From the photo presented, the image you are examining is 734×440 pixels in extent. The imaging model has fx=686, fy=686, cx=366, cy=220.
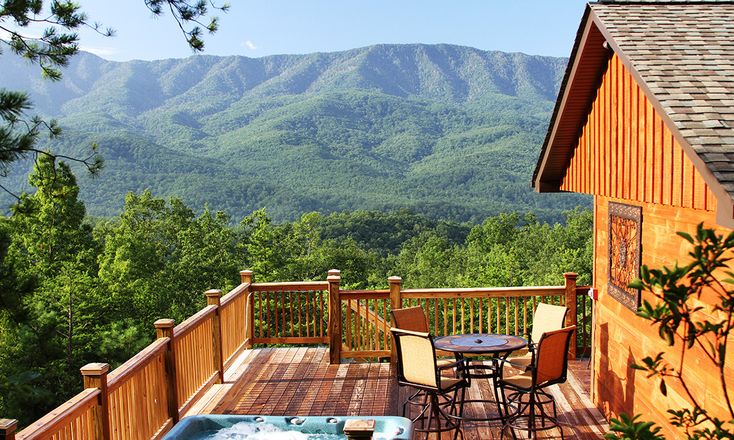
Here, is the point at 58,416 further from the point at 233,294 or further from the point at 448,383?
the point at 233,294

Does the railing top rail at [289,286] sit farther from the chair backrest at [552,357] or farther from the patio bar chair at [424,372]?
the chair backrest at [552,357]

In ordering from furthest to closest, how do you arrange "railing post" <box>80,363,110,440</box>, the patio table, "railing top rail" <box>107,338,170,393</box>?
the patio table
"railing top rail" <box>107,338,170,393</box>
"railing post" <box>80,363,110,440</box>

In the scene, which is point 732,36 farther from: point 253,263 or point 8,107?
point 253,263

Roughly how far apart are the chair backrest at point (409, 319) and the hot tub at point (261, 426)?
61.0 inches

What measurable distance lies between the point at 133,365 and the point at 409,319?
3138 mm

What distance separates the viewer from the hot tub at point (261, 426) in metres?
5.97

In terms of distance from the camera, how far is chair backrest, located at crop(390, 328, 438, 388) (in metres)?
6.23

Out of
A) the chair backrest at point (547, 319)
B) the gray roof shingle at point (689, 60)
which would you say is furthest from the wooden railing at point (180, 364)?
the gray roof shingle at point (689, 60)

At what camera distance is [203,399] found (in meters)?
7.57

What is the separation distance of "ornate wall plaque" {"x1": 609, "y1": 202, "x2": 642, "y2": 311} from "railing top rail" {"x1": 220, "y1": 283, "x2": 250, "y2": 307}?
173 inches

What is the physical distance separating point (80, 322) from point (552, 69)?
152537mm

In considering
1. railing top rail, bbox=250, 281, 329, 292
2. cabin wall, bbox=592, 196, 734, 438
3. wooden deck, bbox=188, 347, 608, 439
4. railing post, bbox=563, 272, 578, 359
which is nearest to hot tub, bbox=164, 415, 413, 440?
wooden deck, bbox=188, 347, 608, 439

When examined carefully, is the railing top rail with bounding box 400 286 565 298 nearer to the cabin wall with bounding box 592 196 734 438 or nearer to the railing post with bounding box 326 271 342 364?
the railing post with bounding box 326 271 342 364

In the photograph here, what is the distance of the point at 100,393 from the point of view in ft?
16.0
